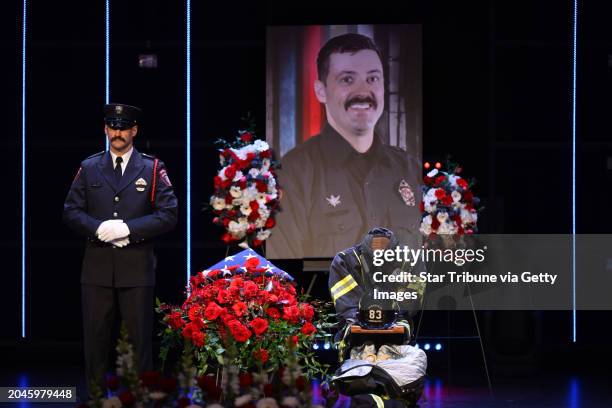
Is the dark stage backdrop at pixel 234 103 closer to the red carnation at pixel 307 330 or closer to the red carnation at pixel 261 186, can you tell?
the red carnation at pixel 261 186

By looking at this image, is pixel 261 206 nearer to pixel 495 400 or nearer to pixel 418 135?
pixel 418 135

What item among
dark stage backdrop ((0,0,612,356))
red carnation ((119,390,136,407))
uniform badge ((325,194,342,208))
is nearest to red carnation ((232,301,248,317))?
red carnation ((119,390,136,407))

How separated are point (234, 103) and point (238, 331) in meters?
3.40

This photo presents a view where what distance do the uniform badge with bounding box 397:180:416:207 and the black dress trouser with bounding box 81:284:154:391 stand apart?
291 centimetres

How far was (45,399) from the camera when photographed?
5.61m

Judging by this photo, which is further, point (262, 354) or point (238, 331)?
point (238, 331)

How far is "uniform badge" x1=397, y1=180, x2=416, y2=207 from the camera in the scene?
23.7 feet

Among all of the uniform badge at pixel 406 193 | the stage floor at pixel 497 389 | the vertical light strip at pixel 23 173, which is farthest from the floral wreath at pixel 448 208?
the vertical light strip at pixel 23 173

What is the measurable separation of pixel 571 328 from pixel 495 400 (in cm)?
182

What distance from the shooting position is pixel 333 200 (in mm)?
7297

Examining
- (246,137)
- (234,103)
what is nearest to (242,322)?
(246,137)

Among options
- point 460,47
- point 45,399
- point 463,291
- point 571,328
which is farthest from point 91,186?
point 571,328

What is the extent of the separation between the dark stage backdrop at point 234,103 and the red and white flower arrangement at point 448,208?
0.72m

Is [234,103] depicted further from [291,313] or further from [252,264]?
[291,313]
